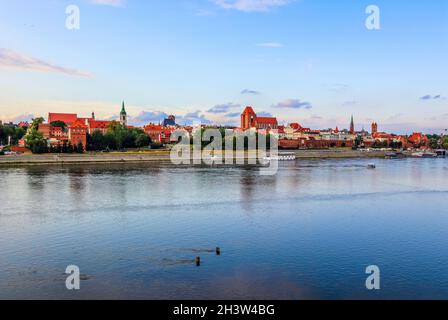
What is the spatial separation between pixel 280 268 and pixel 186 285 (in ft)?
10.4

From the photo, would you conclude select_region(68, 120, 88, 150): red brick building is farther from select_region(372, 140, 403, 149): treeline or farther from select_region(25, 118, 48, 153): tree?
select_region(372, 140, 403, 149): treeline

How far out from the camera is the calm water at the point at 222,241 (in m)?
12.5

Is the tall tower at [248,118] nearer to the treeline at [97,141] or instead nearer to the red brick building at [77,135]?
the treeline at [97,141]

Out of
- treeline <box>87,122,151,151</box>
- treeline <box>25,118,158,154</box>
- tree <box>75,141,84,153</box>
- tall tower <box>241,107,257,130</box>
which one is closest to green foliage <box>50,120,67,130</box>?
treeline <box>25,118,158,154</box>

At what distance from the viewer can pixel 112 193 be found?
1188 inches

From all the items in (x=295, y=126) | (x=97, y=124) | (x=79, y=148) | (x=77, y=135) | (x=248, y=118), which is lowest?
(x=79, y=148)

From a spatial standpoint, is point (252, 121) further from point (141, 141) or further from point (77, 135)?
point (77, 135)

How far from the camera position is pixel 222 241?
691 inches

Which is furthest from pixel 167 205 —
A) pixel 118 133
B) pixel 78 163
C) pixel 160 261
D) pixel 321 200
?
pixel 118 133

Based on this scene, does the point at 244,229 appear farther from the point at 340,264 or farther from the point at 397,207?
the point at 397,207

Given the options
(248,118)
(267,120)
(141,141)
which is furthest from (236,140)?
(267,120)

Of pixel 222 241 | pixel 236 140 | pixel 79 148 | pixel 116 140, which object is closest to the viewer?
pixel 222 241

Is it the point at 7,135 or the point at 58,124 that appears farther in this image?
the point at 58,124

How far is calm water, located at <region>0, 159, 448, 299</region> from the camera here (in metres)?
12.5
